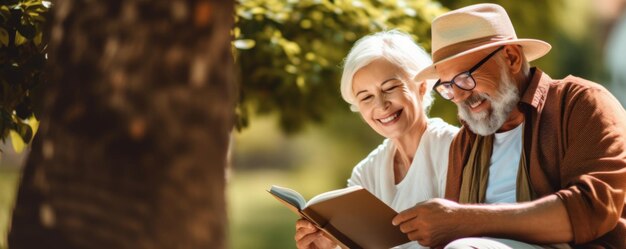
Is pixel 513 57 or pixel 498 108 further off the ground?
pixel 513 57

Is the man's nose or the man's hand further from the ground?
the man's nose

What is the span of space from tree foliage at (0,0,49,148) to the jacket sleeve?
2178 mm

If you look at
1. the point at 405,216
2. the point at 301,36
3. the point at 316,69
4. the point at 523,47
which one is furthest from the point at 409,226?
the point at 301,36

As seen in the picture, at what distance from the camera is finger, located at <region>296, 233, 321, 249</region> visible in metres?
4.38

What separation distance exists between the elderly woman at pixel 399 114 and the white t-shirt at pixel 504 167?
1.37 feet

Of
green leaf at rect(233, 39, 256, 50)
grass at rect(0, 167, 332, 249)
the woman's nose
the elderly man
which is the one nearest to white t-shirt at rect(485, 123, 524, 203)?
the elderly man

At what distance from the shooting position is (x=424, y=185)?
4566 millimetres

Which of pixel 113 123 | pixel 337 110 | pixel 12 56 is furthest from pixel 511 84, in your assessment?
pixel 337 110

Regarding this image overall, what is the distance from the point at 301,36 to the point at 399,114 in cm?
328

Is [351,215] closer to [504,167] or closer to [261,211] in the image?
[504,167]

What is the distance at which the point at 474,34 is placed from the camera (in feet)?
13.6

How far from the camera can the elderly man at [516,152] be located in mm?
3686

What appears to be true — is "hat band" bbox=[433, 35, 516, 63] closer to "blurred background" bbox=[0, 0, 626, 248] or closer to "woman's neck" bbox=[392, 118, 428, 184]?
"woman's neck" bbox=[392, 118, 428, 184]

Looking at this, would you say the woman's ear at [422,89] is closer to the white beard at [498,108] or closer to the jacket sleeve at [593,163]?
the white beard at [498,108]
